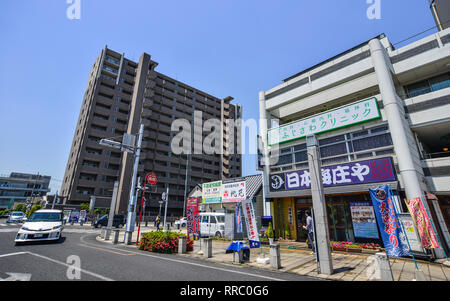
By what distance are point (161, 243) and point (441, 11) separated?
85.3 feet

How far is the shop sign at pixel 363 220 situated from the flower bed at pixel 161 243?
9512mm

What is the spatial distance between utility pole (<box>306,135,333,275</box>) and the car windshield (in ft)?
45.6

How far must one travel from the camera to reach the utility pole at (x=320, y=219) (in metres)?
6.16

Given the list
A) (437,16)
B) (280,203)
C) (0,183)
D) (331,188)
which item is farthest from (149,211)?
(0,183)

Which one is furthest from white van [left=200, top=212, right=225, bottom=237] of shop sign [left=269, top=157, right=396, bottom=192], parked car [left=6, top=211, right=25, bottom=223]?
parked car [left=6, top=211, right=25, bottom=223]

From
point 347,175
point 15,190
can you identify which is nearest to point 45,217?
point 347,175

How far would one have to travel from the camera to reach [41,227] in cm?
1041

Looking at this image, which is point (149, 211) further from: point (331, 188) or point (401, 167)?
point (401, 167)

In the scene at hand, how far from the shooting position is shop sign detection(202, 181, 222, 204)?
19719 millimetres

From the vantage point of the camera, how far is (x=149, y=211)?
46562mm

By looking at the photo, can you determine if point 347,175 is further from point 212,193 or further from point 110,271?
point 212,193

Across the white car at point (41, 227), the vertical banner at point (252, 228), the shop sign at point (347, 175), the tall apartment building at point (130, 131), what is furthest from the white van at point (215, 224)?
the tall apartment building at point (130, 131)
